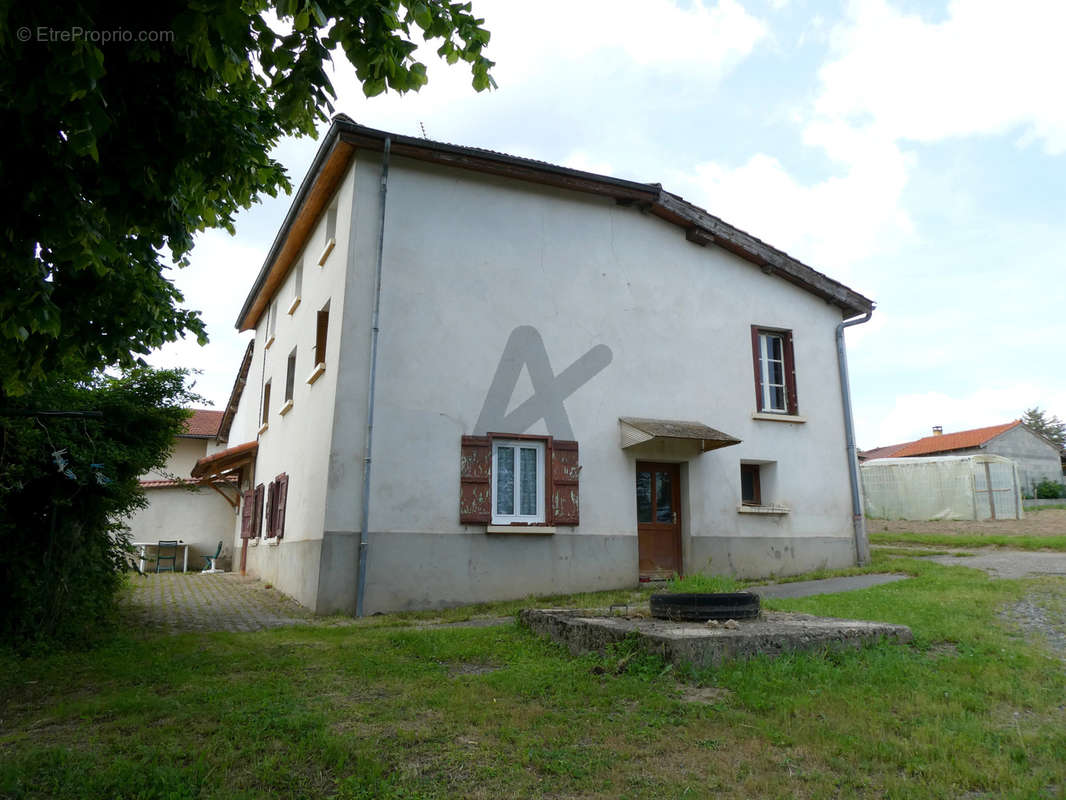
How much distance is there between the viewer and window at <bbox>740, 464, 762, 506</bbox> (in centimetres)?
1352

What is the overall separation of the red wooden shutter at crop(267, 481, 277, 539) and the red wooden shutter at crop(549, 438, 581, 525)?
20.1 ft

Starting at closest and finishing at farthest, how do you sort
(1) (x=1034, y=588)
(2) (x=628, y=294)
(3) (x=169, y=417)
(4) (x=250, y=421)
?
(3) (x=169, y=417) → (1) (x=1034, y=588) → (2) (x=628, y=294) → (4) (x=250, y=421)

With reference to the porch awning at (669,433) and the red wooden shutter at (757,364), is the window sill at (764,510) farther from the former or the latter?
the red wooden shutter at (757,364)

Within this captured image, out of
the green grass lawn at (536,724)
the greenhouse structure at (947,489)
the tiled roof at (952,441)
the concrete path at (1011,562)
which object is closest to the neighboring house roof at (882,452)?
the tiled roof at (952,441)

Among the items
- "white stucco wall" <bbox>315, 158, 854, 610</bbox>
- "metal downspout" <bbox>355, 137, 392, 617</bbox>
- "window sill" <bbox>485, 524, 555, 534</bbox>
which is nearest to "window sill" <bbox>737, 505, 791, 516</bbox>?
"white stucco wall" <bbox>315, 158, 854, 610</bbox>

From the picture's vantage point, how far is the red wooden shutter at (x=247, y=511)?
1768 cm

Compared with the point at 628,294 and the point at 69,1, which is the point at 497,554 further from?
the point at 69,1

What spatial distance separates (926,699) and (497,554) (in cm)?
710

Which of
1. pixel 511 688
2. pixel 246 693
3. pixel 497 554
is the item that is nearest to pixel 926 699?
pixel 511 688

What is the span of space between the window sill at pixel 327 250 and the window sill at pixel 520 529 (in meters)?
5.25

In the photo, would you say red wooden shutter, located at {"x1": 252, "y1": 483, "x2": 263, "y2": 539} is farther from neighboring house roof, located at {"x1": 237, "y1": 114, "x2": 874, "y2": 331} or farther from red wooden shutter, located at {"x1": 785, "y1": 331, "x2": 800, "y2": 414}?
red wooden shutter, located at {"x1": 785, "y1": 331, "x2": 800, "y2": 414}

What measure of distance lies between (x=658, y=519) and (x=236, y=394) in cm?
1689

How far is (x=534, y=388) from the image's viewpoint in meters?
11.7

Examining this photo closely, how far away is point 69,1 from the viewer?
3426 millimetres
